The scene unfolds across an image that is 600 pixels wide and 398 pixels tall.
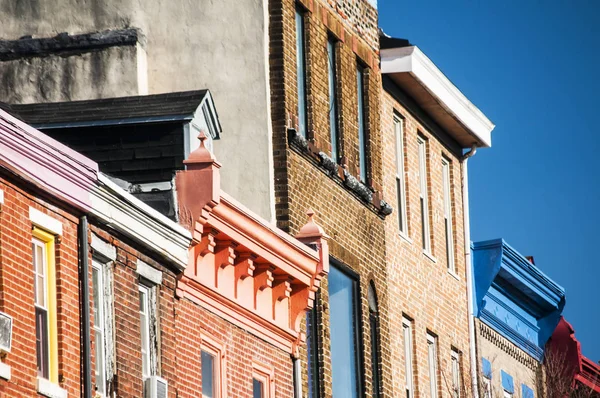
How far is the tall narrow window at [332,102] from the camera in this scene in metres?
33.0

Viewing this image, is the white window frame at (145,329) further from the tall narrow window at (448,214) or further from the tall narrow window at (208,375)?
the tall narrow window at (448,214)

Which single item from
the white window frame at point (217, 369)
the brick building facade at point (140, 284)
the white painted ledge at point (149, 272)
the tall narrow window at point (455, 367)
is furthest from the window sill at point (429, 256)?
the white painted ledge at point (149, 272)

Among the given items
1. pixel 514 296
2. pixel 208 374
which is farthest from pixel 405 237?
pixel 208 374

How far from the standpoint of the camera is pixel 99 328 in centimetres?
2277

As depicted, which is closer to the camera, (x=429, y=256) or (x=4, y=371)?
(x=4, y=371)

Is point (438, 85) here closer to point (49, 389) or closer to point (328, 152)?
point (328, 152)

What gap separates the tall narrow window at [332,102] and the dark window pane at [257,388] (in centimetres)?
574

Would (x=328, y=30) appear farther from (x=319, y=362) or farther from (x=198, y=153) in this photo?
(x=198, y=153)

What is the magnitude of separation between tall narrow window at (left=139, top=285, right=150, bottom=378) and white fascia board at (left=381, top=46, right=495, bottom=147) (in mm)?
12970

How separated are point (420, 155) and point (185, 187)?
13866 millimetres

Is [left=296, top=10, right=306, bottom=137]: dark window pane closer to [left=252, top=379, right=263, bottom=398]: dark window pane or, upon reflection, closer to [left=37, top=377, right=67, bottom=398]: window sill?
[left=252, top=379, right=263, bottom=398]: dark window pane

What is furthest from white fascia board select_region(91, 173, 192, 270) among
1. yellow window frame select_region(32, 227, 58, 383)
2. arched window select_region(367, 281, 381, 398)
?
arched window select_region(367, 281, 381, 398)

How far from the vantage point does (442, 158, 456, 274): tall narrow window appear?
40281 mm

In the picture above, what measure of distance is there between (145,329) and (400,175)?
13938 millimetres
